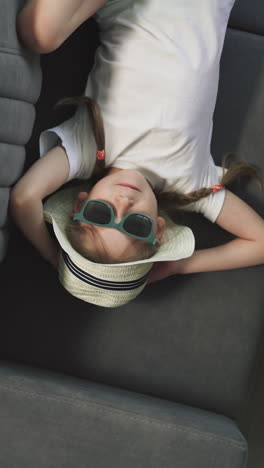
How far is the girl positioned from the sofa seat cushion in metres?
0.28

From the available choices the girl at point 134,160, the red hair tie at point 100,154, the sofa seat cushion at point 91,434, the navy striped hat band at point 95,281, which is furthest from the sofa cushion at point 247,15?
the sofa seat cushion at point 91,434

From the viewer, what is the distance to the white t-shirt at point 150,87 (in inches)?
51.5

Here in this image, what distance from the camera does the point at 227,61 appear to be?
5.04 feet

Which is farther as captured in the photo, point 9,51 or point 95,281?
point 95,281

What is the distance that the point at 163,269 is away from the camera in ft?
4.66

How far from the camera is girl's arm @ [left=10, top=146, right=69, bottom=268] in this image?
47.3 inches

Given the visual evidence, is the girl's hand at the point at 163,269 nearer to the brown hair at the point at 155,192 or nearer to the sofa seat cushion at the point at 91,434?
the brown hair at the point at 155,192

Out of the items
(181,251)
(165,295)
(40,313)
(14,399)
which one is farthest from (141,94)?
(14,399)

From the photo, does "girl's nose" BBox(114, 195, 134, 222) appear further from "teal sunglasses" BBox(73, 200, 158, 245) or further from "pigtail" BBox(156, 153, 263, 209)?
"pigtail" BBox(156, 153, 263, 209)

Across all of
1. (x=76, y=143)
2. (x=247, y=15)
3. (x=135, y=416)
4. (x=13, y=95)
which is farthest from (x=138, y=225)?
(x=247, y=15)

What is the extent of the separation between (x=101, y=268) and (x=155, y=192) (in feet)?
1.10

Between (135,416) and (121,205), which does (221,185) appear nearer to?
(121,205)

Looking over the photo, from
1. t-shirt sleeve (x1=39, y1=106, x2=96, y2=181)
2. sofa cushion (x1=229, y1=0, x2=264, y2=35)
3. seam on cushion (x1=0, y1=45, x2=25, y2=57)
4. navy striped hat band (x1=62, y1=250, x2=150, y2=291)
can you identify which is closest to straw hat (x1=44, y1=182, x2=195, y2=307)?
navy striped hat band (x1=62, y1=250, x2=150, y2=291)

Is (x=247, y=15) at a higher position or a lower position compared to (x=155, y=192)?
higher
